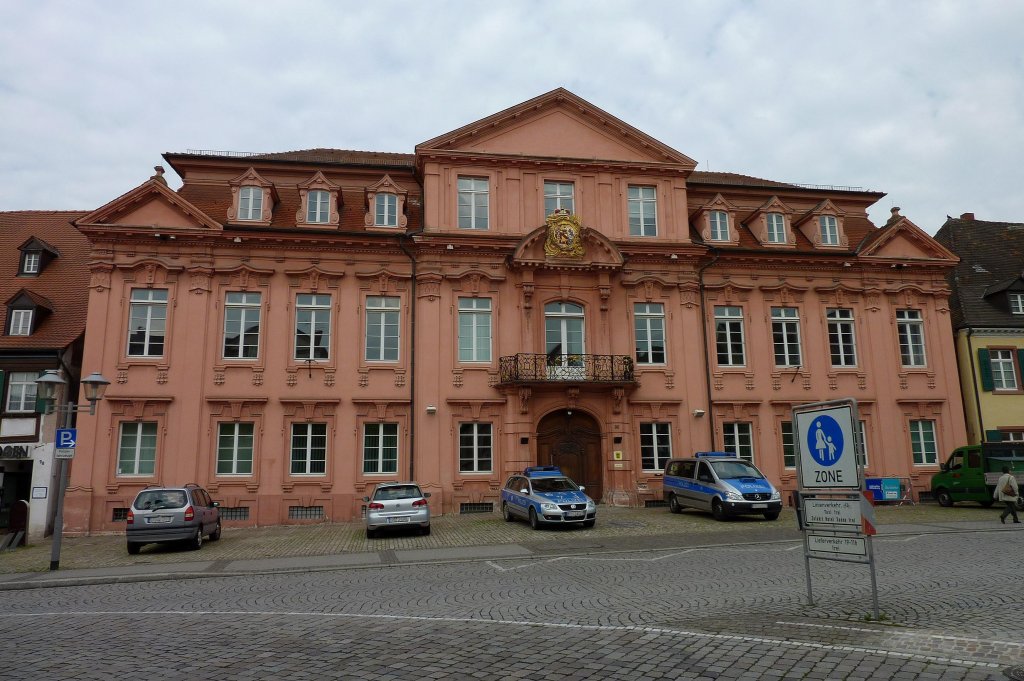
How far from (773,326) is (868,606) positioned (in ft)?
68.2

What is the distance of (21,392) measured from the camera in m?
24.0

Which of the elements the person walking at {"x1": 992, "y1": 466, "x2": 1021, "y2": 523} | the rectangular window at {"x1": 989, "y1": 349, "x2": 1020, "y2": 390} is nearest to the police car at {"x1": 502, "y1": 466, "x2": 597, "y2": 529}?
the person walking at {"x1": 992, "y1": 466, "x2": 1021, "y2": 523}

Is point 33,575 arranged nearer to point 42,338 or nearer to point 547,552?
point 547,552

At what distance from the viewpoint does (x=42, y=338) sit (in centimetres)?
2484

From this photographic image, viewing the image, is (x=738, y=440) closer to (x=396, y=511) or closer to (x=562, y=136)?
(x=562, y=136)

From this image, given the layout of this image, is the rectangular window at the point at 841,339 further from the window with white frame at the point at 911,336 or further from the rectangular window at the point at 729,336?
the rectangular window at the point at 729,336

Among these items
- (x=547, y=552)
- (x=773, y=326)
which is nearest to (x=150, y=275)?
(x=547, y=552)

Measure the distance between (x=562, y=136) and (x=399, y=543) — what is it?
16941 millimetres

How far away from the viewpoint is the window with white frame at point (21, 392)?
2391 centimetres

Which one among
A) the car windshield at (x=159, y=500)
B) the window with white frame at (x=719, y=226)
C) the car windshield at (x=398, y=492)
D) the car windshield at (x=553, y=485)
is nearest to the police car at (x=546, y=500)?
the car windshield at (x=553, y=485)

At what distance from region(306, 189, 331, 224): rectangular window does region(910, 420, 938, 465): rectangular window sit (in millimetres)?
24234

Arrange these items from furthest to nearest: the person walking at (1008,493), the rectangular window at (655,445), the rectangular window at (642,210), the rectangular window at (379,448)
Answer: the rectangular window at (642,210) → the rectangular window at (655,445) → the rectangular window at (379,448) → the person walking at (1008,493)

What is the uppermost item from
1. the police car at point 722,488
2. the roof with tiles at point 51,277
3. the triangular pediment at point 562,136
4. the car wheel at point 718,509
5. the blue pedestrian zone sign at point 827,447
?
the triangular pediment at point 562,136

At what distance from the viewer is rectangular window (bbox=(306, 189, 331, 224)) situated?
26.0m
